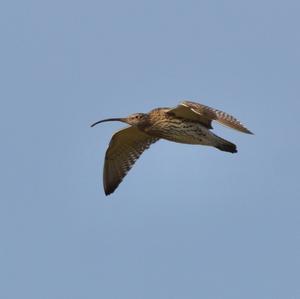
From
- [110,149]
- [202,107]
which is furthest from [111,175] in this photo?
[202,107]

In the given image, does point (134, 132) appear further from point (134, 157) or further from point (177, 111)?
point (177, 111)

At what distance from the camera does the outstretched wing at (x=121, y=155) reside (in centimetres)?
2384

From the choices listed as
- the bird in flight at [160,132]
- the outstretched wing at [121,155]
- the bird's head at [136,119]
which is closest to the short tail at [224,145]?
the bird in flight at [160,132]

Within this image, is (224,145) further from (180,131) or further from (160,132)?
(160,132)

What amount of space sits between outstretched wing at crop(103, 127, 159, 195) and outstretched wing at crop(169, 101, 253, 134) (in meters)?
2.51

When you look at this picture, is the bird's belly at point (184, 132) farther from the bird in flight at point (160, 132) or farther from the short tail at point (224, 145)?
the short tail at point (224, 145)

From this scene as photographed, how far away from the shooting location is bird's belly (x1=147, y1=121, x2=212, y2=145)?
21609 mm

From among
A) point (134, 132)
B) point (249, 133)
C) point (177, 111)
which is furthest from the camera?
point (134, 132)

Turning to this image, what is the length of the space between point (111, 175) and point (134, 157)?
631mm

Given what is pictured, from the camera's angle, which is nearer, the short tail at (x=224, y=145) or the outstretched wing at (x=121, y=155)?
the short tail at (x=224, y=145)

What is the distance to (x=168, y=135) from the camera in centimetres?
2208

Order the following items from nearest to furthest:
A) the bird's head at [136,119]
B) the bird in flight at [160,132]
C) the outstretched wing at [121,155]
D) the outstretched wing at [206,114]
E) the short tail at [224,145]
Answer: the outstretched wing at [206,114] → the bird in flight at [160,132] → the short tail at [224,145] → the bird's head at [136,119] → the outstretched wing at [121,155]

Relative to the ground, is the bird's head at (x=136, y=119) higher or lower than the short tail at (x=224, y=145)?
higher

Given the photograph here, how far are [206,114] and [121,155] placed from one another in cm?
401
